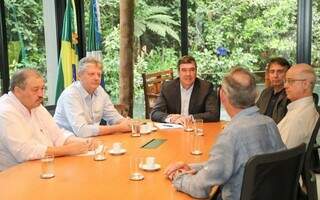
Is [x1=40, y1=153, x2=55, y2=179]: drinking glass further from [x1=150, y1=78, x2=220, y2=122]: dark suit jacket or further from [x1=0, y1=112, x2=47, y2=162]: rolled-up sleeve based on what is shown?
[x1=150, y1=78, x2=220, y2=122]: dark suit jacket

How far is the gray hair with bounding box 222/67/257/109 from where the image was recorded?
1.83 meters

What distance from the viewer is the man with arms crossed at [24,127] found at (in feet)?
7.79

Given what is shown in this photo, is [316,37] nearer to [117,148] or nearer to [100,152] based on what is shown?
[117,148]

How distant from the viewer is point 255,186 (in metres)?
1.48

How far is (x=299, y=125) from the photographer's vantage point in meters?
2.44

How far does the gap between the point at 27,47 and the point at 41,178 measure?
9.97 ft

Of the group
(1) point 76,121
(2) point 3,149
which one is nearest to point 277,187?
(2) point 3,149

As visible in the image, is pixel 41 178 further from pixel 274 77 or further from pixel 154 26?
pixel 154 26

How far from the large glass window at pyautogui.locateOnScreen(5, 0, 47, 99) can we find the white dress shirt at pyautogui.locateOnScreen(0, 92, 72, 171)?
6.94ft

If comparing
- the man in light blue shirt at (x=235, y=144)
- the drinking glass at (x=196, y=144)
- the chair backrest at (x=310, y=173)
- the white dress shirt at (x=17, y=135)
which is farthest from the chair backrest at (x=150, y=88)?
the man in light blue shirt at (x=235, y=144)

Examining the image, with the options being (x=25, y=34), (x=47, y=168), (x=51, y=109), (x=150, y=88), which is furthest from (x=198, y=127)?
(x=25, y=34)

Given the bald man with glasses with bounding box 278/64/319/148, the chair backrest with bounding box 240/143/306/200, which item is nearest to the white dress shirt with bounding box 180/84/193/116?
the bald man with glasses with bounding box 278/64/319/148

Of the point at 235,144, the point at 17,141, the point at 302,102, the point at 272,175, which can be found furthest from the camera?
the point at 302,102

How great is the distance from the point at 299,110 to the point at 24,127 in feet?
5.56
